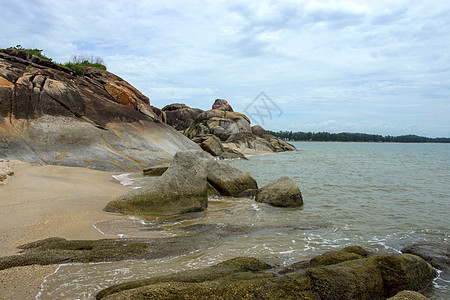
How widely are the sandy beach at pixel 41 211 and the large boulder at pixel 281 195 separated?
4.83 metres

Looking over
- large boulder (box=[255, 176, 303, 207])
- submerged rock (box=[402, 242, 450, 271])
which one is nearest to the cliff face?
large boulder (box=[255, 176, 303, 207])

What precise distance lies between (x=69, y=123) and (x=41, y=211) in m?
9.16

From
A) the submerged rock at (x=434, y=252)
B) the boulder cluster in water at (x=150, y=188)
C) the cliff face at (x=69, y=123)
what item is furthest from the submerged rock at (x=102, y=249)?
the cliff face at (x=69, y=123)

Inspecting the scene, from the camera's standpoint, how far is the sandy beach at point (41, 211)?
408cm

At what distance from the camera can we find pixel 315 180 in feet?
57.5

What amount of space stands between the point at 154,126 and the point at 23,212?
13355 millimetres

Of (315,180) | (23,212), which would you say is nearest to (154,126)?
(315,180)

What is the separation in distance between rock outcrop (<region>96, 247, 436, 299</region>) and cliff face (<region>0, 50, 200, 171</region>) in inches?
462

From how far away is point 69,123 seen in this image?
15.3 m

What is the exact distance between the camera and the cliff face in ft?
44.9

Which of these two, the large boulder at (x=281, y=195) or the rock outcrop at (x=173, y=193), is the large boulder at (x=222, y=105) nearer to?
the large boulder at (x=281, y=195)

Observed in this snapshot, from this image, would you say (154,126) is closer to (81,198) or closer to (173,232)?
(81,198)

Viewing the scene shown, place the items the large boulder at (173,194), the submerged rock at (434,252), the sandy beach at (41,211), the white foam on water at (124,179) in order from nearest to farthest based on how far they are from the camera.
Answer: the sandy beach at (41,211) < the submerged rock at (434,252) < the large boulder at (173,194) < the white foam on water at (124,179)

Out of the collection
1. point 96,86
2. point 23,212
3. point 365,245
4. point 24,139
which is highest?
point 96,86
